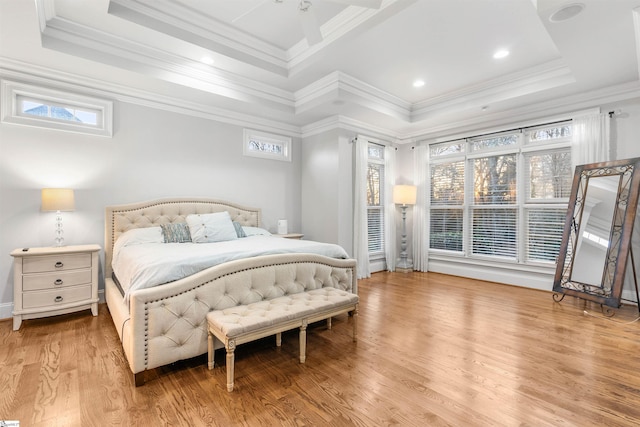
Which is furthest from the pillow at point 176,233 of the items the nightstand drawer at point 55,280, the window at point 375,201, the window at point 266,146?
the window at point 375,201

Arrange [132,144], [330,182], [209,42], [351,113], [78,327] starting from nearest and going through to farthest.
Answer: [78,327] < [209,42] < [132,144] < [351,113] < [330,182]

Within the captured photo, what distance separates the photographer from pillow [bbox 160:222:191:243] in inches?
138

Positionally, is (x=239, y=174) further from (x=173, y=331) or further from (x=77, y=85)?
(x=173, y=331)

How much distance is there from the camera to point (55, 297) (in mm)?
2992

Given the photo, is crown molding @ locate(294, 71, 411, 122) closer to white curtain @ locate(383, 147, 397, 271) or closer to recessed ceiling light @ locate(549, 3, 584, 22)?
white curtain @ locate(383, 147, 397, 271)

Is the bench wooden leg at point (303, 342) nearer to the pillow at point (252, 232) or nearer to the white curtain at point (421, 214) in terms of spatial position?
the pillow at point (252, 232)

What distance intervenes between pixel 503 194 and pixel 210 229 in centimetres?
451

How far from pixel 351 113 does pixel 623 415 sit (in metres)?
4.24

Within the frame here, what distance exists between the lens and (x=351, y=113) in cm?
470

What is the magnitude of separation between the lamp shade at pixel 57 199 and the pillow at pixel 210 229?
1187mm

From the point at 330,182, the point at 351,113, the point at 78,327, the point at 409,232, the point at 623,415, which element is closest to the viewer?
the point at 623,415

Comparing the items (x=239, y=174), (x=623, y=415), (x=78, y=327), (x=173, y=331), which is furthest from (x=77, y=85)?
(x=623, y=415)

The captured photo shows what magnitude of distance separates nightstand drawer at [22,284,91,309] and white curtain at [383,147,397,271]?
14.8 feet

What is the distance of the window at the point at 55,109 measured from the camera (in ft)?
10.3
